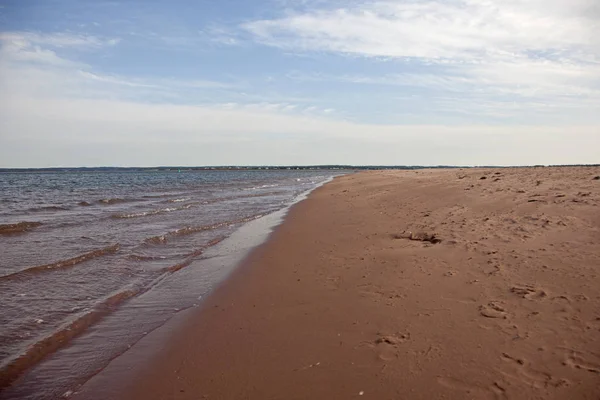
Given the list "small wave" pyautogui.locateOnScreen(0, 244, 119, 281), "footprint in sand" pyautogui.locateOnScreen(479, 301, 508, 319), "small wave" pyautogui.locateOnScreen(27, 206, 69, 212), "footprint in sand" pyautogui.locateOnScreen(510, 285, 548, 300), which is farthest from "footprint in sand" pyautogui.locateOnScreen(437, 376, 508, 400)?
"small wave" pyautogui.locateOnScreen(27, 206, 69, 212)

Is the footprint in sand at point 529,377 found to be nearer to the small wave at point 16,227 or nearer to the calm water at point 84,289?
the calm water at point 84,289

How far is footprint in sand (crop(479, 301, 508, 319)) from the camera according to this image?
4.35m

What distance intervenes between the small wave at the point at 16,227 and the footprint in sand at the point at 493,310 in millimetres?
13758

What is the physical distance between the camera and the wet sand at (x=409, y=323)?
3.30m

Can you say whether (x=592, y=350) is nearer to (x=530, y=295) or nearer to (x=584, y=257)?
(x=530, y=295)

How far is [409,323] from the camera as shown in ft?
14.4

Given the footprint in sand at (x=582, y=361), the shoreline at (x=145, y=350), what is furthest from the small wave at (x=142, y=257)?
the footprint in sand at (x=582, y=361)

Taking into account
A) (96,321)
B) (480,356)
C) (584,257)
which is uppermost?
(584,257)

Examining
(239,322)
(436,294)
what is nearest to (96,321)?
(239,322)

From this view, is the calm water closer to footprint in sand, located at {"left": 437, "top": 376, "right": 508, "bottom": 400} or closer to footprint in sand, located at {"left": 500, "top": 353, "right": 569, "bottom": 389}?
footprint in sand, located at {"left": 437, "top": 376, "right": 508, "bottom": 400}

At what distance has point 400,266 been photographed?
21.6 ft

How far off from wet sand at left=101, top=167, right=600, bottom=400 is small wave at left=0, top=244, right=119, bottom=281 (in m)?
3.73

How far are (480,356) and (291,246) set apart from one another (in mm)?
6137

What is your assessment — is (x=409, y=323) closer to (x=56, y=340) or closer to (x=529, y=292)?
(x=529, y=292)
